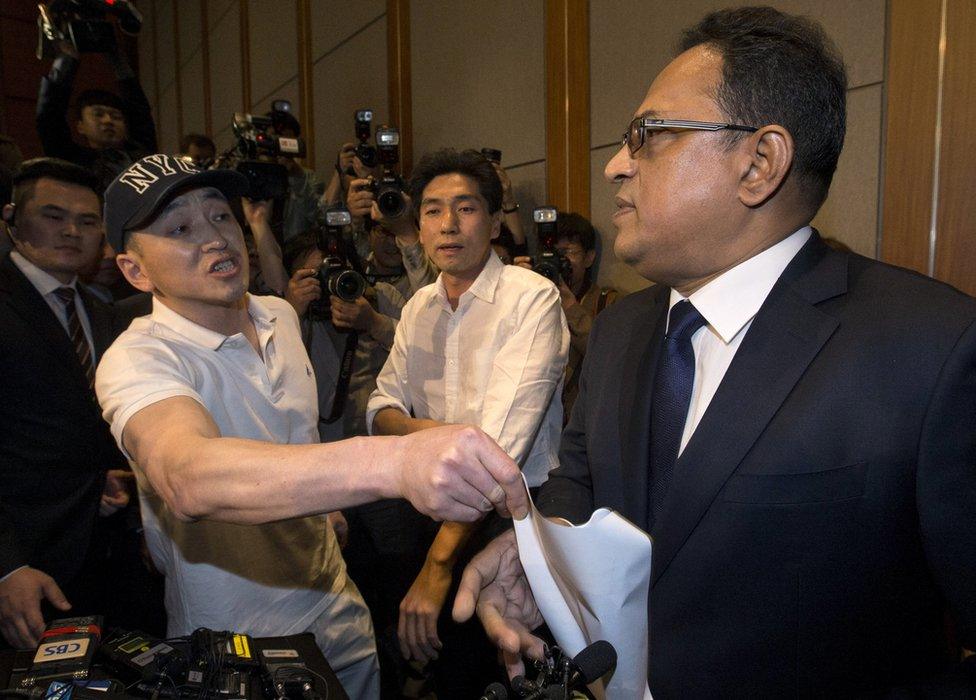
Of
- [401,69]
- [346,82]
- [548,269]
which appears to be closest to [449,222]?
[548,269]

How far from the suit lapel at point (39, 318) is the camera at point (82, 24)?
1.38 m

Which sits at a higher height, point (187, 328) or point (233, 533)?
point (187, 328)

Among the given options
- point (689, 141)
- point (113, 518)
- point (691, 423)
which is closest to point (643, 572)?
point (691, 423)

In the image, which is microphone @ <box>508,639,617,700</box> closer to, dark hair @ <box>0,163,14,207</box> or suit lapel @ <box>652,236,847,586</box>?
suit lapel @ <box>652,236,847,586</box>

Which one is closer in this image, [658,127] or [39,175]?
[658,127]

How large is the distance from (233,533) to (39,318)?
1062mm

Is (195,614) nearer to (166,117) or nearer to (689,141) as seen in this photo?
(689,141)

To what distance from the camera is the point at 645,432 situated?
1.16 meters

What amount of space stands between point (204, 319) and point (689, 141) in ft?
3.48

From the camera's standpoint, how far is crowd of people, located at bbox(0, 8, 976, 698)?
2.99 ft

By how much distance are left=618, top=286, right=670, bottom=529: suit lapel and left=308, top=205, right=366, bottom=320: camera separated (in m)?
1.33

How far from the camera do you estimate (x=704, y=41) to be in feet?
3.96

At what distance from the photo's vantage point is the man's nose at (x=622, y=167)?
126 cm

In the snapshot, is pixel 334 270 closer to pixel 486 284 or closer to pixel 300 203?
pixel 486 284
